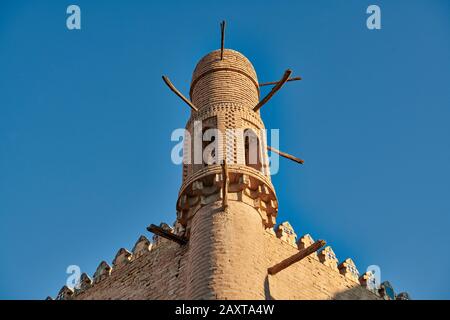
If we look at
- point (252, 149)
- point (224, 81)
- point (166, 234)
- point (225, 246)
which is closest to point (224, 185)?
point (225, 246)

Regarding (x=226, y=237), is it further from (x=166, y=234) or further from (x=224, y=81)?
(x=224, y=81)

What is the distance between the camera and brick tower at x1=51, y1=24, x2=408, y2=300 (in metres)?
10.7

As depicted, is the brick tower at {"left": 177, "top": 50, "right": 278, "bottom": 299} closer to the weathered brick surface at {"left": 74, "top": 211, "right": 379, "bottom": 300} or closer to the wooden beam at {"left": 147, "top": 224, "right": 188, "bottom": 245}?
the weathered brick surface at {"left": 74, "top": 211, "right": 379, "bottom": 300}

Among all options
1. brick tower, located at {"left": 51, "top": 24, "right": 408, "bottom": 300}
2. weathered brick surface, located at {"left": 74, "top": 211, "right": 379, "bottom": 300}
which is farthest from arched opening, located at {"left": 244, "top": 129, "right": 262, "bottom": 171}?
weathered brick surface, located at {"left": 74, "top": 211, "right": 379, "bottom": 300}

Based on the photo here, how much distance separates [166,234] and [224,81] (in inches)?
162

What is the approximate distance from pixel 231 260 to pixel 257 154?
10.8ft

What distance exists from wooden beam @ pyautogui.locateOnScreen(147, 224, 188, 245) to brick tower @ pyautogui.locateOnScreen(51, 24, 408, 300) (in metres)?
0.03

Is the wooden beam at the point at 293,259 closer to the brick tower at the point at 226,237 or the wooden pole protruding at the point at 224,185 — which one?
the brick tower at the point at 226,237

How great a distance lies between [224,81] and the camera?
14406 mm

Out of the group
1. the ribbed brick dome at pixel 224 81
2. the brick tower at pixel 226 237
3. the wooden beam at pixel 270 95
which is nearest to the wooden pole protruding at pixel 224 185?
the brick tower at pixel 226 237

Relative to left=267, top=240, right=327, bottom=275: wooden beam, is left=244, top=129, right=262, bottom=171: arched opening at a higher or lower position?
higher

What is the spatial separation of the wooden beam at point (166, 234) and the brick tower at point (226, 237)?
27mm
